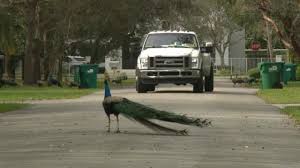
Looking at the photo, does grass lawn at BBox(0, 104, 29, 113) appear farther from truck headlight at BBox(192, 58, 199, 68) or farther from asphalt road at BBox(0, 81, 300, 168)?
truck headlight at BBox(192, 58, 199, 68)

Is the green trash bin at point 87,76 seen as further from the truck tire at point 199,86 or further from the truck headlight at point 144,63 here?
the truck headlight at point 144,63

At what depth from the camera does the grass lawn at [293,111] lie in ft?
67.8

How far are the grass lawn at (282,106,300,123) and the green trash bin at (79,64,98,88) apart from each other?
2012 centimetres

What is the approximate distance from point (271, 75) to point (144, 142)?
24.6m

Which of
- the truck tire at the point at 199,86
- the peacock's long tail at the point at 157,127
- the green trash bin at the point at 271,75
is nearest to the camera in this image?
the peacock's long tail at the point at 157,127

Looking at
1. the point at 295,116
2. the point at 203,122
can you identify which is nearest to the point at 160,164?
the point at 203,122

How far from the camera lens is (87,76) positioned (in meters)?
42.9

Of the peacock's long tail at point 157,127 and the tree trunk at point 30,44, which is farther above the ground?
the tree trunk at point 30,44

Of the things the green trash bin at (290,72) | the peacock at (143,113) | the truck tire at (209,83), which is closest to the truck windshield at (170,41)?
the truck tire at (209,83)

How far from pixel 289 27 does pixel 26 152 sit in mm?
31445

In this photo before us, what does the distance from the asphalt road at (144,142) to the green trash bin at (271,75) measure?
50.7 ft

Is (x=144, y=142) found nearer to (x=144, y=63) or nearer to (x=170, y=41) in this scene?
(x=144, y=63)

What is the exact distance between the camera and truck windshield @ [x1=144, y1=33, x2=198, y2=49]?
3222 centimetres

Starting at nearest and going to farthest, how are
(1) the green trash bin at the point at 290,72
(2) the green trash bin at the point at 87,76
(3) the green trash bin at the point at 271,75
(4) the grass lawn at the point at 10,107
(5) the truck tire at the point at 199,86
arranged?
Answer: (4) the grass lawn at the point at 10,107 → (5) the truck tire at the point at 199,86 → (3) the green trash bin at the point at 271,75 → (2) the green trash bin at the point at 87,76 → (1) the green trash bin at the point at 290,72
